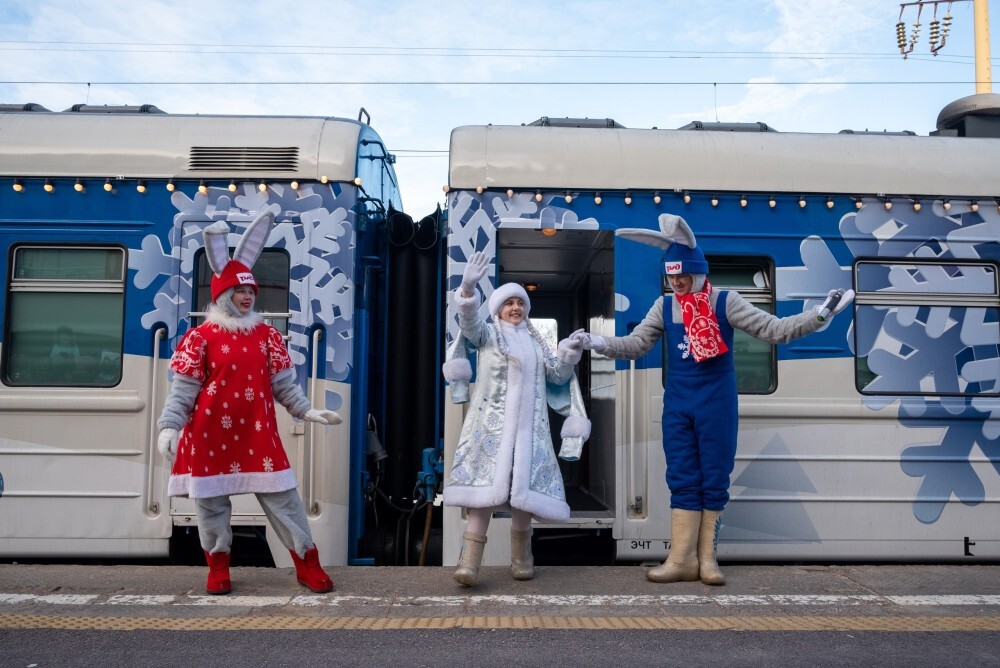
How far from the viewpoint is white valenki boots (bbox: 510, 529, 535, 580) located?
4348mm

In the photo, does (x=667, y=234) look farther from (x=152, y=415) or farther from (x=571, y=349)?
(x=152, y=415)

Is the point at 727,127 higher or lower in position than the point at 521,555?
higher

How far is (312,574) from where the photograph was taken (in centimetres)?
409

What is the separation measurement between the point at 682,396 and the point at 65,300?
12.3ft

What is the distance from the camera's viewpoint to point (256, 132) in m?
5.19

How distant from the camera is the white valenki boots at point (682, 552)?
4293mm

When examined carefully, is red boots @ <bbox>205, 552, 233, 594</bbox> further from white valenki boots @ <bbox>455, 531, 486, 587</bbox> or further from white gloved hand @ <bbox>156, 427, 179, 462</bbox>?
white valenki boots @ <bbox>455, 531, 486, 587</bbox>

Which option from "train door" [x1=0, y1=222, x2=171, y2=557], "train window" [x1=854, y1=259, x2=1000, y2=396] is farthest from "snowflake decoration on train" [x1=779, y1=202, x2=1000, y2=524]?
"train door" [x1=0, y1=222, x2=171, y2=557]

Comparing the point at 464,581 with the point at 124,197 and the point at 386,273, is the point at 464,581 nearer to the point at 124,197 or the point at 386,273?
the point at 386,273

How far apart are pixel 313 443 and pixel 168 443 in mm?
1308

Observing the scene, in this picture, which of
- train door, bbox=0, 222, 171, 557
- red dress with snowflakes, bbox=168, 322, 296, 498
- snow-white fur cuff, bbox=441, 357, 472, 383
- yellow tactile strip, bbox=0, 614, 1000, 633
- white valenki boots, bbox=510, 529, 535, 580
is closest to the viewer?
yellow tactile strip, bbox=0, 614, 1000, 633

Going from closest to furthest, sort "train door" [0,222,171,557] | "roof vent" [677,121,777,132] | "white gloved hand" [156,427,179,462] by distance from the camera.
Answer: "white gloved hand" [156,427,179,462] < "train door" [0,222,171,557] < "roof vent" [677,121,777,132]

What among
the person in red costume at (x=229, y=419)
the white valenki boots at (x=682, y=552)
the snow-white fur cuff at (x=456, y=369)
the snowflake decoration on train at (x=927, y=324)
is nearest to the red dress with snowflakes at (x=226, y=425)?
the person in red costume at (x=229, y=419)

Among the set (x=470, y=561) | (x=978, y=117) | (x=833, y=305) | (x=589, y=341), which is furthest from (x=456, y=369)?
(x=978, y=117)
